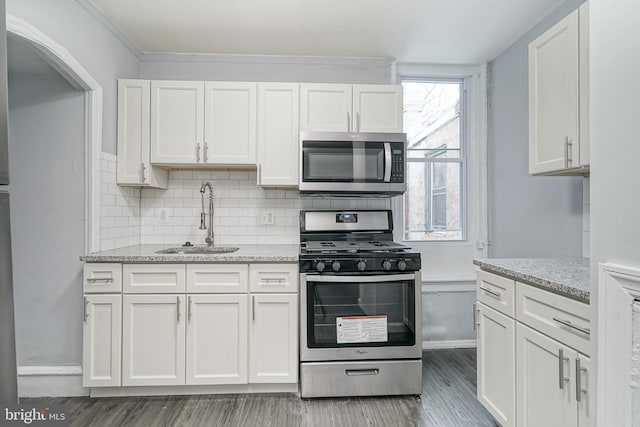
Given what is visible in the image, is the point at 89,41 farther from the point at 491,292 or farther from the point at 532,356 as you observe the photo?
the point at 532,356

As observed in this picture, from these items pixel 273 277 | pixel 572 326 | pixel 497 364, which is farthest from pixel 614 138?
pixel 273 277

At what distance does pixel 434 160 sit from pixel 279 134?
148cm

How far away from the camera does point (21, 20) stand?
1697 millimetres

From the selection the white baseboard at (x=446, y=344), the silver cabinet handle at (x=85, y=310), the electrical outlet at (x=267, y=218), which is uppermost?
the electrical outlet at (x=267, y=218)

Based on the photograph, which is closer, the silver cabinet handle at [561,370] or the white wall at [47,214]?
the silver cabinet handle at [561,370]

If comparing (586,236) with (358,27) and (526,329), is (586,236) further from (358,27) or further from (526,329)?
(358,27)

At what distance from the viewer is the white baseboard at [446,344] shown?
3.08 meters

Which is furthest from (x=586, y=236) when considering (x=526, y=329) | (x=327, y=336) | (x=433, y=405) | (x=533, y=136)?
(x=327, y=336)

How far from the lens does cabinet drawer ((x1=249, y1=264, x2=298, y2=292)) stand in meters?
2.27

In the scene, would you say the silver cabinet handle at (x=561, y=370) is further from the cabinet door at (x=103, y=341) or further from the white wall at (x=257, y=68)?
the white wall at (x=257, y=68)

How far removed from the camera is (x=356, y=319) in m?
2.26

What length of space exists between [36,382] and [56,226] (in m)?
1.02

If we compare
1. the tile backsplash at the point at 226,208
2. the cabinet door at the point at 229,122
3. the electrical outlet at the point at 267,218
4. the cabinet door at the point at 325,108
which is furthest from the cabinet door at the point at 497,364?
the cabinet door at the point at 229,122

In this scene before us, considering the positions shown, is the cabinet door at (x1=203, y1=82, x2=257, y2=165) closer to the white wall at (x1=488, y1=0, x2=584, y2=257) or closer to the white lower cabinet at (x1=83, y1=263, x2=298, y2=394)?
the white lower cabinet at (x1=83, y1=263, x2=298, y2=394)
